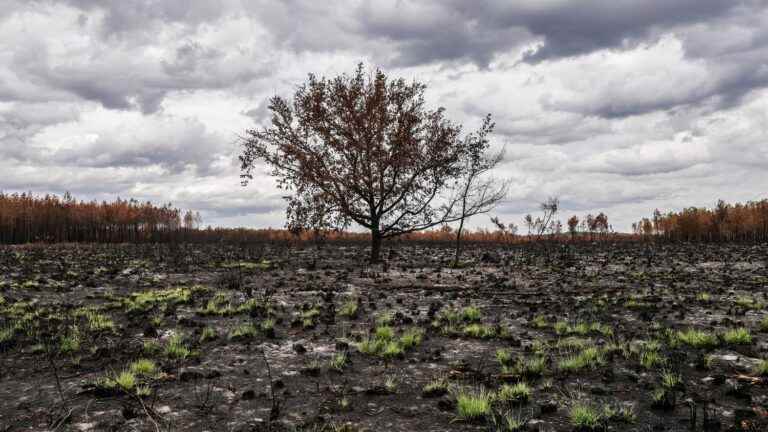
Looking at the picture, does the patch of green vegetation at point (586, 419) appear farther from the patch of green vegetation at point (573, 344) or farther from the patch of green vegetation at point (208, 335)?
the patch of green vegetation at point (208, 335)

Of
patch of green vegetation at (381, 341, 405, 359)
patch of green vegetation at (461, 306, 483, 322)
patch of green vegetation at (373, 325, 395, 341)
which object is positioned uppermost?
patch of green vegetation at (461, 306, 483, 322)

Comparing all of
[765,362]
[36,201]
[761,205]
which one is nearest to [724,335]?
[765,362]

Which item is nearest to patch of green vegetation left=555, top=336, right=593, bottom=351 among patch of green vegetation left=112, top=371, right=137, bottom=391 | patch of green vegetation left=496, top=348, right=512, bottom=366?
patch of green vegetation left=496, top=348, right=512, bottom=366

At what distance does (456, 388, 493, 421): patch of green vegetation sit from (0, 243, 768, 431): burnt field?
0.03m

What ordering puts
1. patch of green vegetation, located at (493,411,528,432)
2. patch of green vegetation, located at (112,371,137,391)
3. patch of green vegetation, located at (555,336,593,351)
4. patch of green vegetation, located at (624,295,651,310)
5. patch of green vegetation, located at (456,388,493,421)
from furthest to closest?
1. patch of green vegetation, located at (624,295,651,310)
2. patch of green vegetation, located at (555,336,593,351)
3. patch of green vegetation, located at (112,371,137,391)
4. patch of green vegetation, located at (456,388,493,421)
5. patch of green vegetation, located at (493,411,528,432)

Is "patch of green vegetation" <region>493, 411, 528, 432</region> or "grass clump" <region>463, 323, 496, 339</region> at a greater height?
"grass clump" <region>463, 323, 496, 339</region>

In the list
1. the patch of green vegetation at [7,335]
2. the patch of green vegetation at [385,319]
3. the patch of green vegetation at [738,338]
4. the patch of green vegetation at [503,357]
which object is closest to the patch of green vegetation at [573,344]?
the patch of green vegetation at [503,357]

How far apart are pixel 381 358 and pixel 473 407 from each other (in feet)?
12.0

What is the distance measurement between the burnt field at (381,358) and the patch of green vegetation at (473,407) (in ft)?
0.11

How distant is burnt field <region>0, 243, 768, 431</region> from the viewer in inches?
313

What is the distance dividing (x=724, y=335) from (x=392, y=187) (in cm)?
2106

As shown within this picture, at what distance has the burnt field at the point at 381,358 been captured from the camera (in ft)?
26.1

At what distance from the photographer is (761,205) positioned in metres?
96.9

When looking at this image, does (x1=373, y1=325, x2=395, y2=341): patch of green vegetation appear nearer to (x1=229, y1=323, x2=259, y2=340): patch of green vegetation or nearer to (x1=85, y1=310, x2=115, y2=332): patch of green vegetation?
(x1=229, y1=323, x2=259, y2=340): patch of green vegetation
